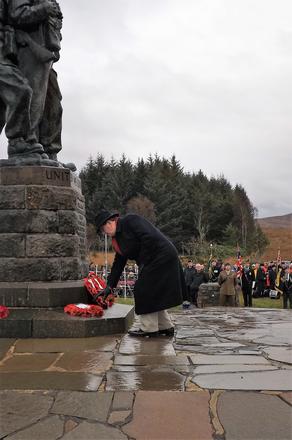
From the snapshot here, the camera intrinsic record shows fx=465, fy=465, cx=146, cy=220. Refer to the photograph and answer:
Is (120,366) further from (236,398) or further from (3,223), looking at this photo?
(3,223)

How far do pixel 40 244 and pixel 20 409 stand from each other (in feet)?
11.8

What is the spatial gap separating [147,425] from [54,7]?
6.17 m

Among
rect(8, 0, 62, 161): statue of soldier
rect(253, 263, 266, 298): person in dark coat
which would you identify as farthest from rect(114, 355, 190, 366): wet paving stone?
rect(253, 263, 266, 298): person in dark coat

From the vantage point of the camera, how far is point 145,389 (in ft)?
11.2

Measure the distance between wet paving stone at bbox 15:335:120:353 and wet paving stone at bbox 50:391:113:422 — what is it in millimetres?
1559

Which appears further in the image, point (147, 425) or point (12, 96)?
point (12, 96)

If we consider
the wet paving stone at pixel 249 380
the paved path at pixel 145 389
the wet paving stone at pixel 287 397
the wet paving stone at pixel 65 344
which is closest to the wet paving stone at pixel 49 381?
the paved path at pixel 145 389

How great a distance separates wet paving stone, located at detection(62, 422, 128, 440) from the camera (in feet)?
8.55

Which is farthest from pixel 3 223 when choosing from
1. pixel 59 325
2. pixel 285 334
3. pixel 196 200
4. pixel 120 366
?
pixel 196 200

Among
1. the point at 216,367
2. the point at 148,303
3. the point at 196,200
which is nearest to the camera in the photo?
the point at 216,367

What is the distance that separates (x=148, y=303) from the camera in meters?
5.44

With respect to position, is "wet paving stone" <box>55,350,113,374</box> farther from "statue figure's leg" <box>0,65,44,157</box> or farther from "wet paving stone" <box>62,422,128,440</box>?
"statue figure's leg" <box>0,65,44,157</box>

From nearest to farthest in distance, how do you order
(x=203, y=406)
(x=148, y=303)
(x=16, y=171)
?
1. (x=203, y=406)
2. (x=148, y=303)
3. (x=16, y=171)

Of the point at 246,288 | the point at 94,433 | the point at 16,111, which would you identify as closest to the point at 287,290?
the point at 246,288
